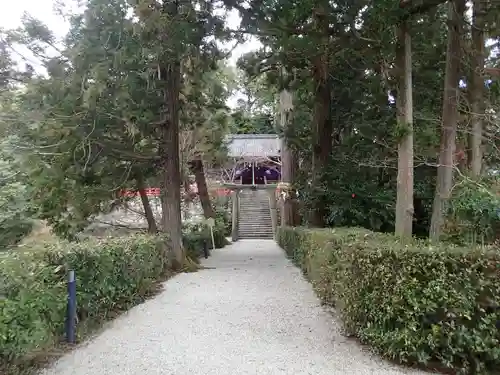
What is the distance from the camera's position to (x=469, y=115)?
8.44m

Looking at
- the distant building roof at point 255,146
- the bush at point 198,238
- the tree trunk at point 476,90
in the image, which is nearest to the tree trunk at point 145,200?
the bush at point 198,238

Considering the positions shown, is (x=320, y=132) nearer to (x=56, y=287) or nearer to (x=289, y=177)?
(x=289, y=177)

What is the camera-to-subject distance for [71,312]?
4.53 meters

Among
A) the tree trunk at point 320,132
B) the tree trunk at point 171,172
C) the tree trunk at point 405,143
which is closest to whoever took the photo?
the tree trunk at point 405,143

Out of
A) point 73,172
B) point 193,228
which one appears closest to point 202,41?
point 73,172

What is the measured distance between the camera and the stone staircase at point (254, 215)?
28141 mm

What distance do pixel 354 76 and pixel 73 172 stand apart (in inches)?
311

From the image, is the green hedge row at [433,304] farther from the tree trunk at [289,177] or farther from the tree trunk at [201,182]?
the tree trunk at [201,182]

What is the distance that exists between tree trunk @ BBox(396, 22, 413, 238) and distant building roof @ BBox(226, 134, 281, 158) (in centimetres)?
2107

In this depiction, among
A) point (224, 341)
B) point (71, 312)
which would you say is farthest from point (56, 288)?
point (224, 341)

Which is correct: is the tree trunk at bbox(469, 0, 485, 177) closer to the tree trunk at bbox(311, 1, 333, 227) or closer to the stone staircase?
the tree trunk at bbox(311, 1, 333, 227)

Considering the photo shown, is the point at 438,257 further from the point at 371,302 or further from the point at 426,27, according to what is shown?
the point at 426,27

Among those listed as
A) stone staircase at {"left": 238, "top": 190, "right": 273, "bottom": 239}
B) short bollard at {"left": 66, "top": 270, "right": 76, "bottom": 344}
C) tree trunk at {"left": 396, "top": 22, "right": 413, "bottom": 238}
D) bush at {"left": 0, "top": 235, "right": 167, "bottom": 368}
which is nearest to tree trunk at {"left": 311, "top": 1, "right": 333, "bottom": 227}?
tree trunk at {"left": 396, "top": 22, "right": 413, "bottom": 238}

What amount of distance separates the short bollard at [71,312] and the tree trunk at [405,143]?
4.82 m
